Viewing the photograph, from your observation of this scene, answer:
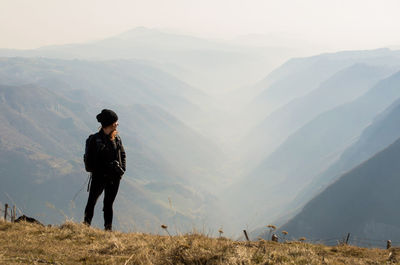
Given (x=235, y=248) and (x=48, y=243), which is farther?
(x=48, y=243)

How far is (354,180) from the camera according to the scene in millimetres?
182625

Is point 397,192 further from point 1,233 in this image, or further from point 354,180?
point 1,233

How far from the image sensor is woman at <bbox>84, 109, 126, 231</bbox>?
8414mm

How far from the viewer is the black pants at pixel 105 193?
28.1 feet

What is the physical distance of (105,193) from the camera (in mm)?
8812

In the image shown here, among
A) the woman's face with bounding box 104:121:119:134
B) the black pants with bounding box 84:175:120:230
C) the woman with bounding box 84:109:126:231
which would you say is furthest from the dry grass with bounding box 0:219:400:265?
the woman's face with bounding box 104:121:119:134

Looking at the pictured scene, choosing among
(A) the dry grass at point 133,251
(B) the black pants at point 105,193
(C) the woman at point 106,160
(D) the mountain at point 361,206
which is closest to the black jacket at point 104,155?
(C) the woman at point 106,160

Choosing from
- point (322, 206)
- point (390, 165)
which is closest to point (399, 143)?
point (390, 165)

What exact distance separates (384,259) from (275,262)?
2851 millimetres

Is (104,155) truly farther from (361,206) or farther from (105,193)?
(361,206)

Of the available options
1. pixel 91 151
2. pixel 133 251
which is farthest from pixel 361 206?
pixel 133 251

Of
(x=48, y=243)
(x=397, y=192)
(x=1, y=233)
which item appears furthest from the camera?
(x=397, y=192)

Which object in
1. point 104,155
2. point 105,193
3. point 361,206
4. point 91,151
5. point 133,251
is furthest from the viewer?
point 361,206

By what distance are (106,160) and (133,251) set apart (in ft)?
8.43
